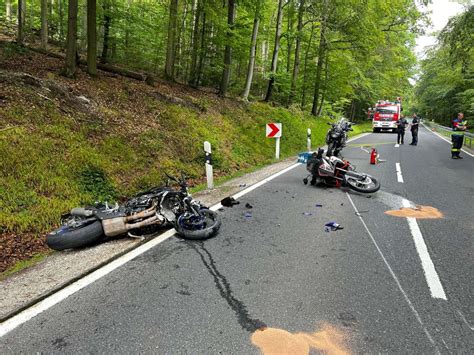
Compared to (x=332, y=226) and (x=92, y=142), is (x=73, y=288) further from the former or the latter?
(x=92, y=142)

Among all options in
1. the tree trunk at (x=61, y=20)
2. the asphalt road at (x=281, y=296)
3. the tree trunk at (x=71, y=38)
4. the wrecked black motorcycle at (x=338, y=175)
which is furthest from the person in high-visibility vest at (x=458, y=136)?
the tree trunk at (x=61, y=20)

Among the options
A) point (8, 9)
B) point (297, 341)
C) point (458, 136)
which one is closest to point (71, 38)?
point (297, 341)

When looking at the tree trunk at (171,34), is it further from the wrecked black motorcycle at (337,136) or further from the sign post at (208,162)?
the sign post at (208,162)

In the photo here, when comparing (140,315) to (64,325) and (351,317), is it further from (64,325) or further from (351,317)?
(351,317)

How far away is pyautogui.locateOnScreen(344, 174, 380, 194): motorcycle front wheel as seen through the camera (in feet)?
27.0

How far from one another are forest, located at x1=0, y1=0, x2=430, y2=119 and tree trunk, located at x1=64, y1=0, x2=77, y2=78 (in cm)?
5

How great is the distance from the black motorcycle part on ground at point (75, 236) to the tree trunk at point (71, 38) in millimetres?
7728

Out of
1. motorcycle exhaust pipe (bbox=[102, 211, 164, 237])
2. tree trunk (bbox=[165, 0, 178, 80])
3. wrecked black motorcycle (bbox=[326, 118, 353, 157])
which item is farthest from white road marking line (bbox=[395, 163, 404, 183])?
tree trunk (bbox=[165, 0, 178, 80])

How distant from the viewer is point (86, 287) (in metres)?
3.79

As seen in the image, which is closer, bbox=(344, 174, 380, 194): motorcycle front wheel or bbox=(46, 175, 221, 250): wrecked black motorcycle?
bbox=(46, 175, 221, 250): wrecked black motorcycle

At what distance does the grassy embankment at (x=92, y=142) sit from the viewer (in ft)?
19.9

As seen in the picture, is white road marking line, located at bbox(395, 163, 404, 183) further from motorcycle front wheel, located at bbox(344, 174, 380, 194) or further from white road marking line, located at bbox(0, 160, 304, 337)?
white road marking line, located at bbox(0, 160, 304, 337)

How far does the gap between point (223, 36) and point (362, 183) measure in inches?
431

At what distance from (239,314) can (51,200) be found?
4.39m
